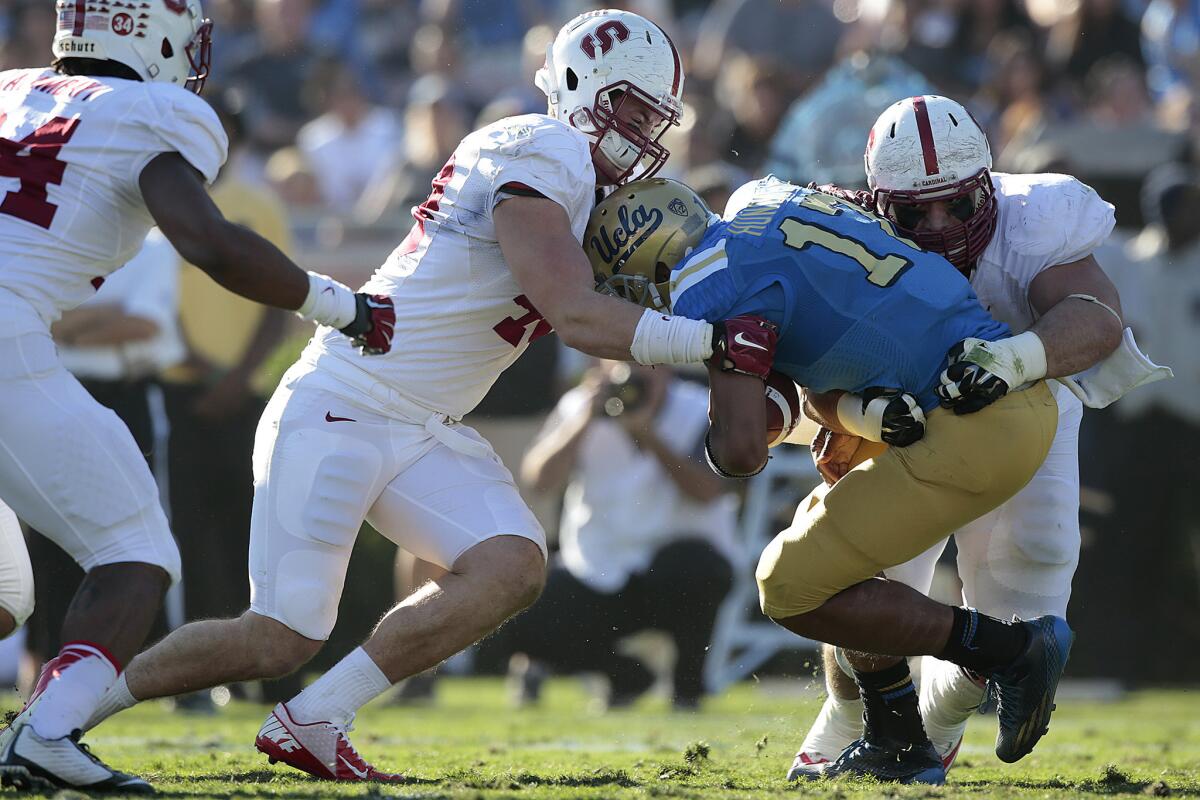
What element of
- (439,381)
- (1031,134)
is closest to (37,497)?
(439,381)

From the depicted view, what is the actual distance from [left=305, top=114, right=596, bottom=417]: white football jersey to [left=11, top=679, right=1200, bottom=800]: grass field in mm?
1034

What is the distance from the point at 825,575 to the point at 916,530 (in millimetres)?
240

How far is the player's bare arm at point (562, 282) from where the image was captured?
154 inches

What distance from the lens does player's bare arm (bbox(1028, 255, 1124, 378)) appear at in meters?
3.97

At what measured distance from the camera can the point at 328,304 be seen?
3742mm

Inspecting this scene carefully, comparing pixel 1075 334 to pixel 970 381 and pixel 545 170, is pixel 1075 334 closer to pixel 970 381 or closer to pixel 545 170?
pixel 970 381

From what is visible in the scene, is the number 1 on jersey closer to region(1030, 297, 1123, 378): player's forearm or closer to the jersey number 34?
region(1030, 297, 1123, 378): player's forearm

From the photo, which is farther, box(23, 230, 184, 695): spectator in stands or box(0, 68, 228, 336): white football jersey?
box(23, 230, 184, 695): spectator in stands

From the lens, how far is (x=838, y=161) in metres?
7.54

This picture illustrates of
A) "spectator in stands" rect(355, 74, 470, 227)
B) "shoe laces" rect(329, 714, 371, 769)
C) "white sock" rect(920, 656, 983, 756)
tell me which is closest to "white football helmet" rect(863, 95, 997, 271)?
"white sock" rect(920, 656, 983, 756)

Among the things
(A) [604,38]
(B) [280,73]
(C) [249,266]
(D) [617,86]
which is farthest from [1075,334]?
(B) [280,73]

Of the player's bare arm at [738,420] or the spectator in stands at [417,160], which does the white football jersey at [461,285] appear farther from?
the spectator in stands at [417,160]

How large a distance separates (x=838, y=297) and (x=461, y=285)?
3.18ft

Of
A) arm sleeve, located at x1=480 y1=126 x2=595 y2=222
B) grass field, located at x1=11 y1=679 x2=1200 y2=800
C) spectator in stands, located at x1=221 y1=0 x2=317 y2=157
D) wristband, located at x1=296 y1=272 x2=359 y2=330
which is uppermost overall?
spectator in stands, located at x1=221 y1=0 x2=317 y2=157
